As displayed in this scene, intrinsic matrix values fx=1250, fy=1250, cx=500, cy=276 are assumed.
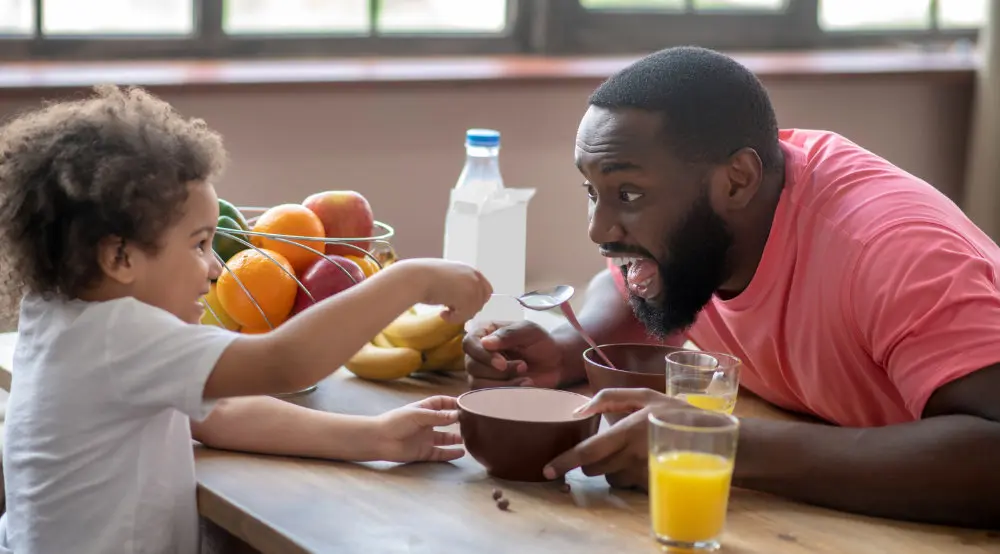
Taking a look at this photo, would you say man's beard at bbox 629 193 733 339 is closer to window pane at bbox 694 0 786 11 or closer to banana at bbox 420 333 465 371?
banana at bbox 420 333 465 371

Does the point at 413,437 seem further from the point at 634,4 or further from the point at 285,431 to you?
the point at 634,4

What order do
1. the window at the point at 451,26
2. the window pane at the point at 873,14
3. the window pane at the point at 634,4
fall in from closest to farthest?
the window at the point at 451,26
the window pane at the point at 634,4
the window pane at the point at 873,14

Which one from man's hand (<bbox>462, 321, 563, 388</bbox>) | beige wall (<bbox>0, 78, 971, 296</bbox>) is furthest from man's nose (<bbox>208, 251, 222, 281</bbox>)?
beige wall (<bbox>0, 78, 971, 296</bbox>)

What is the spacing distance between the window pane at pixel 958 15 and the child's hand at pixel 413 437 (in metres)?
2.84

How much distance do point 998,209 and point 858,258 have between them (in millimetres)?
2189

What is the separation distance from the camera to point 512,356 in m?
1.51

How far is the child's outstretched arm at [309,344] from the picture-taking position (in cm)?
105

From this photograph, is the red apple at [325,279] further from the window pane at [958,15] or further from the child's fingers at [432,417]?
the window pane at [958,15]

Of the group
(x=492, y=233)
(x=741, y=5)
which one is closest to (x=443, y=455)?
(x=492, y=233)

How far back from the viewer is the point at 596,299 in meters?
1.71

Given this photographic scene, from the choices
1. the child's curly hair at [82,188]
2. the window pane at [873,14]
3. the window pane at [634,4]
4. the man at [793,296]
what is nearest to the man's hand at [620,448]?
Result: the man at [793,296]

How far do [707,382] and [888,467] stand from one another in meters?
0.20

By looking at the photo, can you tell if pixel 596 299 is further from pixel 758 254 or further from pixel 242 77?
pixel 242 77

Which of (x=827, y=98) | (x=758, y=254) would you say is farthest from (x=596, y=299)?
(x=827, y=98)
